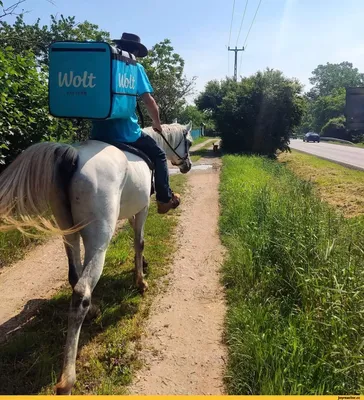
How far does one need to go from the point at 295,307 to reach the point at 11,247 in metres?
4.17

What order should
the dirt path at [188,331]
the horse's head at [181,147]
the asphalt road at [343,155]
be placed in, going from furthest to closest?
the asphalt road at [343,155] → the horse's head at [181,147] → the dirt path at [188,331]

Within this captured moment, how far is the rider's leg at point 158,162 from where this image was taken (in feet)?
12.8

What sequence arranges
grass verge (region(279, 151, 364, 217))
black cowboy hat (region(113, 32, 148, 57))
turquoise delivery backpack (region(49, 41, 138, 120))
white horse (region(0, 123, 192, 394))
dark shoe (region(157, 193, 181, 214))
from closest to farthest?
white horse (region(0, 123, 192, 394))
turquoise delivery backpack (region(49, 41, 138, 120))
black cowboy hat (region(113, 32, 148, 57))
dark shoe (region(157, 193, 181, 214))
grass verge (region(279, 151, 364, 217))

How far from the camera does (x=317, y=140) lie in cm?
5484

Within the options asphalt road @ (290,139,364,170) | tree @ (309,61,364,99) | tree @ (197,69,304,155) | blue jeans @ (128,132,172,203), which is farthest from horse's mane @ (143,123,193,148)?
tree @ (309,61,364,99)

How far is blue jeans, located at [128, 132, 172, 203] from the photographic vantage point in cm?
388

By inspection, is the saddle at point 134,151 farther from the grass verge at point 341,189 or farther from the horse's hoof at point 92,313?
the grass verge at point 341,189

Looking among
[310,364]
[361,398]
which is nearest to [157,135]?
[310,364]

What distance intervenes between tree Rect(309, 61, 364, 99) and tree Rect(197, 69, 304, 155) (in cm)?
10598

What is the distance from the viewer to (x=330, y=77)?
120 metres

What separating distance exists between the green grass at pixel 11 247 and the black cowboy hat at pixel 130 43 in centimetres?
290

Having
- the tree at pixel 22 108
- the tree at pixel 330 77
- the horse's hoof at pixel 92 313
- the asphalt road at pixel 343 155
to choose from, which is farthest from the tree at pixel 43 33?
the tree at pixel 330 77

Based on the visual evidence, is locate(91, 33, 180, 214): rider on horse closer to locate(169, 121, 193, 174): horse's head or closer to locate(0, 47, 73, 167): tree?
locate(169, 121, 193, 174): horse's head

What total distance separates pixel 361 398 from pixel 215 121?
23.4 metres
